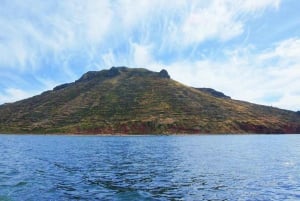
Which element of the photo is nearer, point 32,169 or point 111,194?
point 111,194

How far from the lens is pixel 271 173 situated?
49688 mm

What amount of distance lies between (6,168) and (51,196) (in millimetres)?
23823

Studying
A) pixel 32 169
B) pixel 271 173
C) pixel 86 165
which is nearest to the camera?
pixel 271 173

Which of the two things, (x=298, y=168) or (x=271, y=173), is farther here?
(x=298, y=168)

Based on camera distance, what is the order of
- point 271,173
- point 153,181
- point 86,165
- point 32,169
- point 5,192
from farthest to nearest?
point 86,165, point 32,169, point 271,173, point 153,181, point 5,192

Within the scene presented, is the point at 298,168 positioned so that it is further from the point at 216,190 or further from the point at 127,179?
the point at 127,179

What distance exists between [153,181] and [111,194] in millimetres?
8789

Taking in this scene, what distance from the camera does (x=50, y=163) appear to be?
61750 mm

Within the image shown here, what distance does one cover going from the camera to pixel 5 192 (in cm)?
3631

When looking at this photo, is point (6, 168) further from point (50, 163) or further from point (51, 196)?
point (51, 196)

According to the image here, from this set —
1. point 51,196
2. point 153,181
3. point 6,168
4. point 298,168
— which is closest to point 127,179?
point 153,181

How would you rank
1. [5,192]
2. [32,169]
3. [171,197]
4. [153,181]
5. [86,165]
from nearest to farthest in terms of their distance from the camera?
[171,197] < [5,192] < [153,181] < [32,169] < [86,165]

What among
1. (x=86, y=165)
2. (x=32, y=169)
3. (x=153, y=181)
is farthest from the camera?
(x=86, y=165)

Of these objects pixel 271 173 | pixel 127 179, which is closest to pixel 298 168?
pixel 271 173
